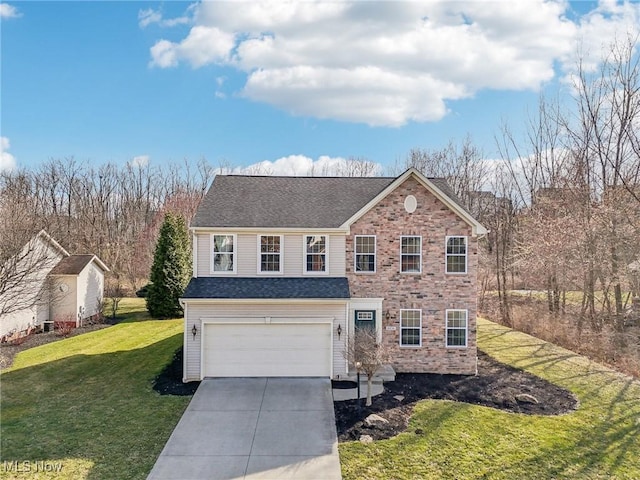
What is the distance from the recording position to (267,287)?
1459 cm

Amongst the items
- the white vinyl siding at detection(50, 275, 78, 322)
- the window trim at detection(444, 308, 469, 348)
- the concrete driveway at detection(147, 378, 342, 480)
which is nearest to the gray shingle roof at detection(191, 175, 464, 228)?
the window trim at detection(444, 308, 469, 348)

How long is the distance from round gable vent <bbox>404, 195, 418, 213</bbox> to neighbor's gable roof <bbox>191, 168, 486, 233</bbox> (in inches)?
25.5

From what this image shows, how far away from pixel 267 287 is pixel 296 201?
4065 millimetres

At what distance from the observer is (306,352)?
14359mm

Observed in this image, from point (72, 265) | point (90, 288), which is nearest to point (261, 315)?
point (72, 265)

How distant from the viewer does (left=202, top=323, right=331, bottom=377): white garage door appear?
14211mm

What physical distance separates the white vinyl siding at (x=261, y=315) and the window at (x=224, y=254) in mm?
1591

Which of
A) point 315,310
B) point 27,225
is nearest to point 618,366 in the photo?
point 315,310

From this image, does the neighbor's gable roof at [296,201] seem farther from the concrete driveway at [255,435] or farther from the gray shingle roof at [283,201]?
the concrete driveway at [255,435]

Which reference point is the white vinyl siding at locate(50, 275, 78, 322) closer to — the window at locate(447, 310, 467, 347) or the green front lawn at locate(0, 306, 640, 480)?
the green front lawn at locate(0, 306, 640, 480)

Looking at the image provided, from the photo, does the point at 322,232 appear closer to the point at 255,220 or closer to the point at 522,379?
the point at 255,220

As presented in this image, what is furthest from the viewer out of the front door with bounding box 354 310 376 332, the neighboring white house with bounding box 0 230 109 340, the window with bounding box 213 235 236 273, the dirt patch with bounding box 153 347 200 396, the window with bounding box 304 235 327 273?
the neighboring white house with bounding box 0 230 109 340

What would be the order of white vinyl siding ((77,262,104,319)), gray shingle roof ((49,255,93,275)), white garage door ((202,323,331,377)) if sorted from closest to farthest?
1. white garage door ((202,323,331,377))
2. gray shingle roof ((49,255,93,275))
3. white vinyl siding ((77,262,104,319))

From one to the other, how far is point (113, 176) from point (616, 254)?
4637cm
